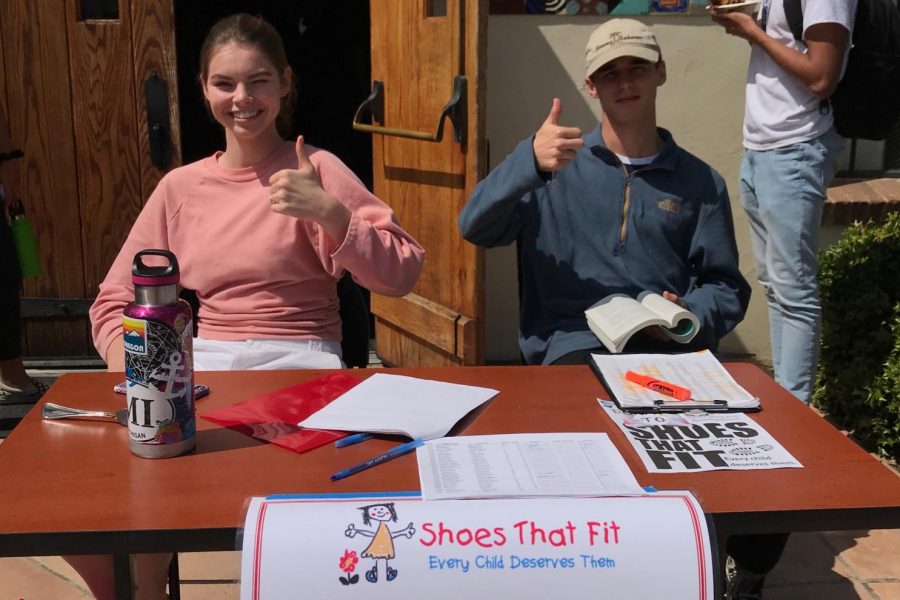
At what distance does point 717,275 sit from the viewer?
95.2 inches

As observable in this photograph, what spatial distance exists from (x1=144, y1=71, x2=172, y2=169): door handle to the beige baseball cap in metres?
A: 2.27

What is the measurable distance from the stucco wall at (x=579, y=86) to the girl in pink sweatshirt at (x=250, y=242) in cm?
207

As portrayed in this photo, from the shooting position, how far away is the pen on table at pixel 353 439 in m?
1.42

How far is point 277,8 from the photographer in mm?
6297

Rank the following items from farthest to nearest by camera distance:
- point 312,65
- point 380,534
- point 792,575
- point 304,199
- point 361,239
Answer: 1. point 312,65
2. point 792,575
3. point 361,239
4. point 304,199
5. point 380,534

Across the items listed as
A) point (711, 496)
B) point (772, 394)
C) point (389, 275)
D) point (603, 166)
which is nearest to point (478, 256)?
point (603, 166)

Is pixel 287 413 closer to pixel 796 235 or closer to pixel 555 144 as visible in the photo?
pixel 555 144

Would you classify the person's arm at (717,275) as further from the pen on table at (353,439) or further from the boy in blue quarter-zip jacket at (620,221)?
the pen on table at (353,439)

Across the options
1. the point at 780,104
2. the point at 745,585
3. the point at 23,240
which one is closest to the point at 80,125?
the point at 23,240

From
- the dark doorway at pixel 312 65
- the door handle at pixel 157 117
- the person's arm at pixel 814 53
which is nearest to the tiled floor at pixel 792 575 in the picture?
the person's arm at pixel 814 53

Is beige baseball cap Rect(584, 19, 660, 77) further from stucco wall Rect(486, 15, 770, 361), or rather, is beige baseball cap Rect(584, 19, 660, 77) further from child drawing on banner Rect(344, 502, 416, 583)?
stucco wall Rect(486, 15, 770, 361)

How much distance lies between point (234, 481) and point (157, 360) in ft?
0.66

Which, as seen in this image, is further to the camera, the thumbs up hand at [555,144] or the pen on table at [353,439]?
the thumbs up hand at [555,144]

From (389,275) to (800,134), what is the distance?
5.68 ft
